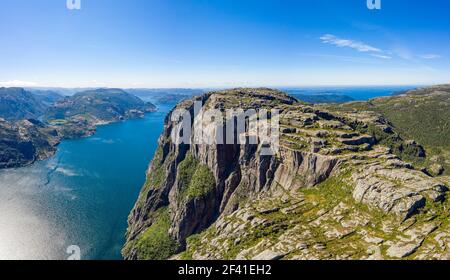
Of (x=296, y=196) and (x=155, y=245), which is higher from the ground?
(x=296, y=196)

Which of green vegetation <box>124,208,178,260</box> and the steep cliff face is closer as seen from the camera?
the steep cliff face

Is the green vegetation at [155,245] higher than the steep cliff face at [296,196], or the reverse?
the steep cliff face at [296,196]

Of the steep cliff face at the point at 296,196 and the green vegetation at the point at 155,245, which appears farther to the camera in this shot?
the green vegetation at the point at 155,245

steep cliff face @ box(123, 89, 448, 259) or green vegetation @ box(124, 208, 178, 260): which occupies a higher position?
steep cliff face @ box(123, 89, 448, 259)
